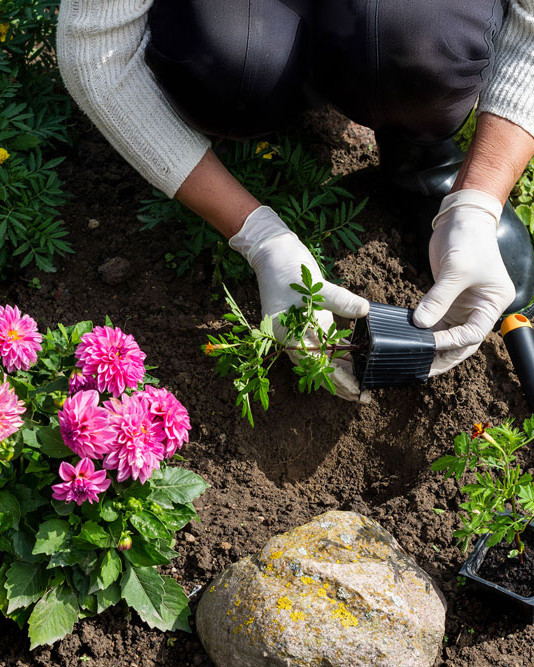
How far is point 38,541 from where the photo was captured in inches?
59.7

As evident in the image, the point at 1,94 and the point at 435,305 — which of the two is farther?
the point at 1,94

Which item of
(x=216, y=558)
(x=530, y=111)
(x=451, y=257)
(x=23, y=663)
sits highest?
(x=530, y=111)

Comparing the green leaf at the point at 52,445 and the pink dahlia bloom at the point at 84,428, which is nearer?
the pink dahlia bloom at the point at 84,428

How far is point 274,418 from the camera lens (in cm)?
215

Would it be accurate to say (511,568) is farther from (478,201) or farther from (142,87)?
(142,87)

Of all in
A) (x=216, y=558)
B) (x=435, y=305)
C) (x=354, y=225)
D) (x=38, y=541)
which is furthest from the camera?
(x=354, y=225)

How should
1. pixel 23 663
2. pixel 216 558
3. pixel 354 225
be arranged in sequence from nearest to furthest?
pixel 23 663, pixel 216 558, pixel 354 225

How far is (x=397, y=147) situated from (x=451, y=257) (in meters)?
0.56

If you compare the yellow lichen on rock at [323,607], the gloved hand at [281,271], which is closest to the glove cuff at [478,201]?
the gloved hand at [281,271]

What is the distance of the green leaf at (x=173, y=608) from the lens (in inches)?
65.9

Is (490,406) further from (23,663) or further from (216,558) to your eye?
(23,663)

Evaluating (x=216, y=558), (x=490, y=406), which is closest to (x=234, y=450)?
(x=216, y=558)

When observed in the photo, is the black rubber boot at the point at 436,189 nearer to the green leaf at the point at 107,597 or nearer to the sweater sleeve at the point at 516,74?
the sweater sleeve at the point at 516,74

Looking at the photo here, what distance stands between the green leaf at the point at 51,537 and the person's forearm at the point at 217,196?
3.41 ft
